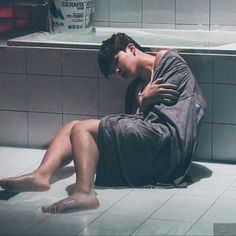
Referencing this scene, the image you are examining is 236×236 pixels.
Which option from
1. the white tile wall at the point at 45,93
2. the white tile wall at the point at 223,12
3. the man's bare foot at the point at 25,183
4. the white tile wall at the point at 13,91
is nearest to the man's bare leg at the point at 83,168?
the man's bare foot at the point at 25,183

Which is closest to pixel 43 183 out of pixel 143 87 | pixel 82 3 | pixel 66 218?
pixel 66 218

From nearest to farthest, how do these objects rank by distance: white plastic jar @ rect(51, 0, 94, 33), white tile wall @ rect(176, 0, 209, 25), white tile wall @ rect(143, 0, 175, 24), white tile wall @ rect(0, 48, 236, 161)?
white tile wall @ rect(0, 48, 236, 161) → white plastic jar @ rect(51, 0, 94, 33) → white tile wall @ rect(176, 0, 209, 25) → white tile wall @ rect(143, 0, 175, 24)

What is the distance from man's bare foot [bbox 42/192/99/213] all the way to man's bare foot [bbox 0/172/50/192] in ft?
1.01

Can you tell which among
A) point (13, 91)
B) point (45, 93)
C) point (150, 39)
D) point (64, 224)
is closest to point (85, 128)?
point (64, 224)

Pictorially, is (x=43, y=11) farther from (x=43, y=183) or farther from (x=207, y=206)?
(x=207, y=206)

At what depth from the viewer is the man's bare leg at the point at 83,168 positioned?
454 centimetres

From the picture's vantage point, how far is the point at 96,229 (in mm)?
4266

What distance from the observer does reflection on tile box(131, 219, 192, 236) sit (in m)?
4.21

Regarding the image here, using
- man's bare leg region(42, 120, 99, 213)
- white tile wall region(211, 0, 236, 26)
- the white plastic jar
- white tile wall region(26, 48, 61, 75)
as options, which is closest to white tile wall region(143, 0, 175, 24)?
white tile wall region(211, 0, 236, 26)

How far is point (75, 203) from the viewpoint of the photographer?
4.54 meters

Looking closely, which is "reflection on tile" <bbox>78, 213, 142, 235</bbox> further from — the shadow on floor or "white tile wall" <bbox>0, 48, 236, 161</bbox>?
"white tile wall" <bbox>0, 48, 236, 161</bbox>

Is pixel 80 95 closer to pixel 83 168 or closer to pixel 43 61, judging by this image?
pixel 43 61

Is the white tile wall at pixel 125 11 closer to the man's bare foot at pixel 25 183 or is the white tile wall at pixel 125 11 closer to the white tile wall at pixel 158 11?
the white tile wall at pixel 158 11

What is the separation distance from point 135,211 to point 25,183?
670 millimetres
